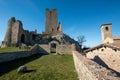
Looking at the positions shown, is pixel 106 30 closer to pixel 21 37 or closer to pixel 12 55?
pixel 12 55

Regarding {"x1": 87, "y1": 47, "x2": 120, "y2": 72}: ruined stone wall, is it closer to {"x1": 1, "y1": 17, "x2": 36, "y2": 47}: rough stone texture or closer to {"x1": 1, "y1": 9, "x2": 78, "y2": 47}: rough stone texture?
{"x1": 1, "y1": 9, "x2": 78, "y2": 47}: rough stone texture

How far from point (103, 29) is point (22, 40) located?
100 feet

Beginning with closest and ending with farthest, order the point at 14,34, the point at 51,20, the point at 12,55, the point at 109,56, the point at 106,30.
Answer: the point at 109,56
the point at 12,55
the point at 106,30
the point at 14,34
the point at 51,20

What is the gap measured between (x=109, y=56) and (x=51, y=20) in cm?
4892

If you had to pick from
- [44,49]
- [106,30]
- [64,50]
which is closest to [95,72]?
[64,50]

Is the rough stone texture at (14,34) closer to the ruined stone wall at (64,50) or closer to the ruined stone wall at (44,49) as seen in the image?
the ruined stone wall at (44,49)

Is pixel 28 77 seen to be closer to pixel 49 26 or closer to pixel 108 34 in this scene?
pixel 108 34

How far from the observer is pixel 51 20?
63531 millimetres

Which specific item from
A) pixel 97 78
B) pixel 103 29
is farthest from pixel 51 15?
pixel 97 78

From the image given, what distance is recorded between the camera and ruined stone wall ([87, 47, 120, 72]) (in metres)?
17.2

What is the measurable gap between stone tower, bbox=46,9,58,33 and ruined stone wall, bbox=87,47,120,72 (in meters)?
43.4

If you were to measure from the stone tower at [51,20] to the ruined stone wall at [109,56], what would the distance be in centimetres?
4341

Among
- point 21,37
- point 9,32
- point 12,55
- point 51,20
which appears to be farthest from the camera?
point 51,20

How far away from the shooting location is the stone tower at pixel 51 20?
62.4m
